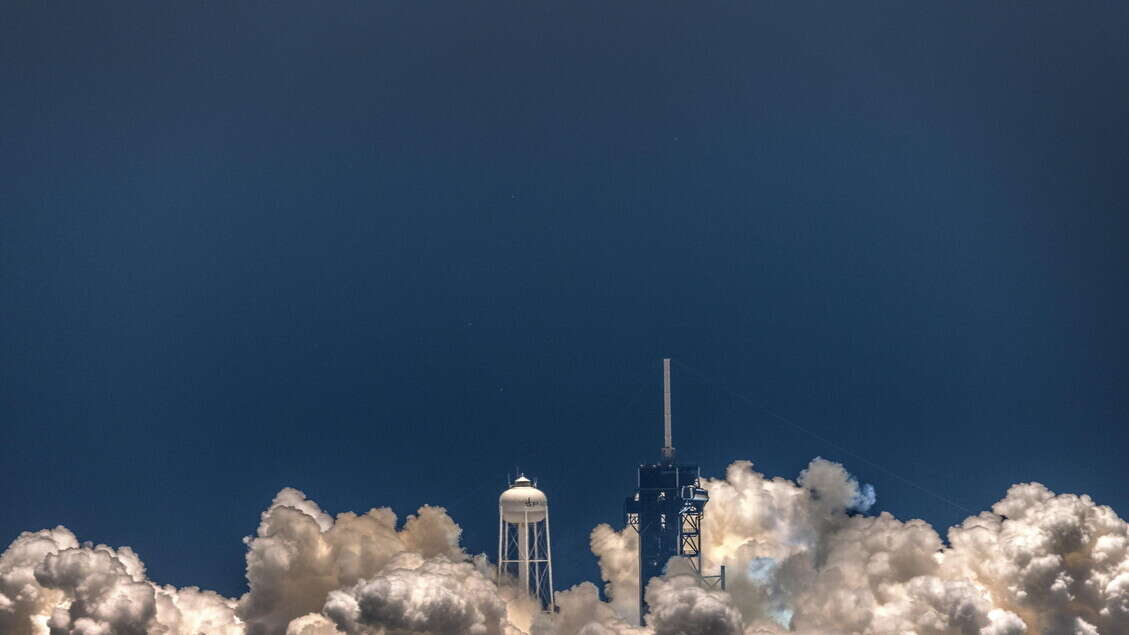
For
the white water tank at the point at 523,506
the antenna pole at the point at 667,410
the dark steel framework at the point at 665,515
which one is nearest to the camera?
the white water tank at the point at 523,506

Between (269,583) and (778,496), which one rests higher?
(778,496)

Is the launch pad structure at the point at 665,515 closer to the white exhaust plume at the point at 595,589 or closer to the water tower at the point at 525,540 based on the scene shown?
the white exhaust plume at the point at 595,589

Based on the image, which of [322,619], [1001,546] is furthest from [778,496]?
[322,619]

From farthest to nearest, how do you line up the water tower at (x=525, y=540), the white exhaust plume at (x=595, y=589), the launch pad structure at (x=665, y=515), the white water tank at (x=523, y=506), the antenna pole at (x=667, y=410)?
the antenna pole at (x=667, y=410), the launch pad structure at (x=665, y=515), the water tower at (x=525, y=540), the white water tank at (x=523, y=506), the white exhaust plume at (x=595, y=589)

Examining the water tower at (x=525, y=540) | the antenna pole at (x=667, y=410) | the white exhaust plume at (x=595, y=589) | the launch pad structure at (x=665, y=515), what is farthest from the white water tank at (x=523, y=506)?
the antenna pole at (x=667, y=410)

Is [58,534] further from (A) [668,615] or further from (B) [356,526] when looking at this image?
(A) [668,615]

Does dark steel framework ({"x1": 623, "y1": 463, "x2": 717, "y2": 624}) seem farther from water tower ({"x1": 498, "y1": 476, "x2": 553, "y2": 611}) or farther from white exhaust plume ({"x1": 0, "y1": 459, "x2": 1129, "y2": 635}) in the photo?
water tower ({"x1": 498, "y1": 476, "x2": 553, "y2": 611})

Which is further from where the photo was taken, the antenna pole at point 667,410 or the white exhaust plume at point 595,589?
the antenna pole at point 667,410
